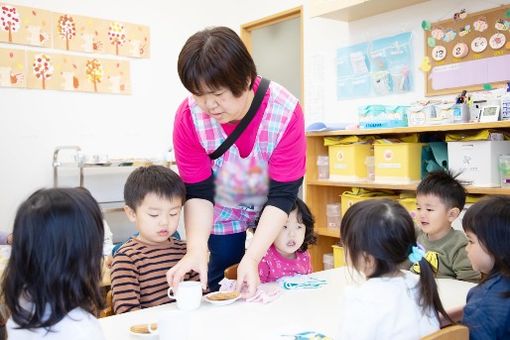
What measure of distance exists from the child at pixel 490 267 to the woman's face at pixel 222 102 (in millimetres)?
714

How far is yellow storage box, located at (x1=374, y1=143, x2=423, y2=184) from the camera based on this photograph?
9.61 ft

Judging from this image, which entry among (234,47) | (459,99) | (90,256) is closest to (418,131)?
(459,99)

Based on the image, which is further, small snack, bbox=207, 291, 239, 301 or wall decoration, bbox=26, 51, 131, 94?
wall decoration, bbox=26, 51, 131, 94

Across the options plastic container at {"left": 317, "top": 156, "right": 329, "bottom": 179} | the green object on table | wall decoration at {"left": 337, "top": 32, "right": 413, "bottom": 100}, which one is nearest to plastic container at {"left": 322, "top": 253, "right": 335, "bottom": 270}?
plastic container at {"left": 317, "top": 156, "right": 329, "bottom": 179}

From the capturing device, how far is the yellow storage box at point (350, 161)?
3259mm

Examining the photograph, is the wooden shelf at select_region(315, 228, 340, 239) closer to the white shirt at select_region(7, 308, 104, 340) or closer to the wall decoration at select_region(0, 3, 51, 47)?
the wall decoration at select_region(0, 3, 51, 47)

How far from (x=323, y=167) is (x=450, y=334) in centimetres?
270

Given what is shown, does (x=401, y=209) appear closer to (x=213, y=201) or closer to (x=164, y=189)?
(x=213, y=201)

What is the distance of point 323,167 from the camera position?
358 cm

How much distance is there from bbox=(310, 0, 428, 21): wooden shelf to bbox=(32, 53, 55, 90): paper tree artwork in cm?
196

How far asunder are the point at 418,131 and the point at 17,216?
7.95 ft

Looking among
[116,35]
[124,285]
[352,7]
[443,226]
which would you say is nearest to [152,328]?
[124,285]

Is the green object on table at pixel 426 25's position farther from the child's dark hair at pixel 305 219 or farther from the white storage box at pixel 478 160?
the child's dark hair at pixel 305 219

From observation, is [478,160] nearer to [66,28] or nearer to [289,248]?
[289,248]
